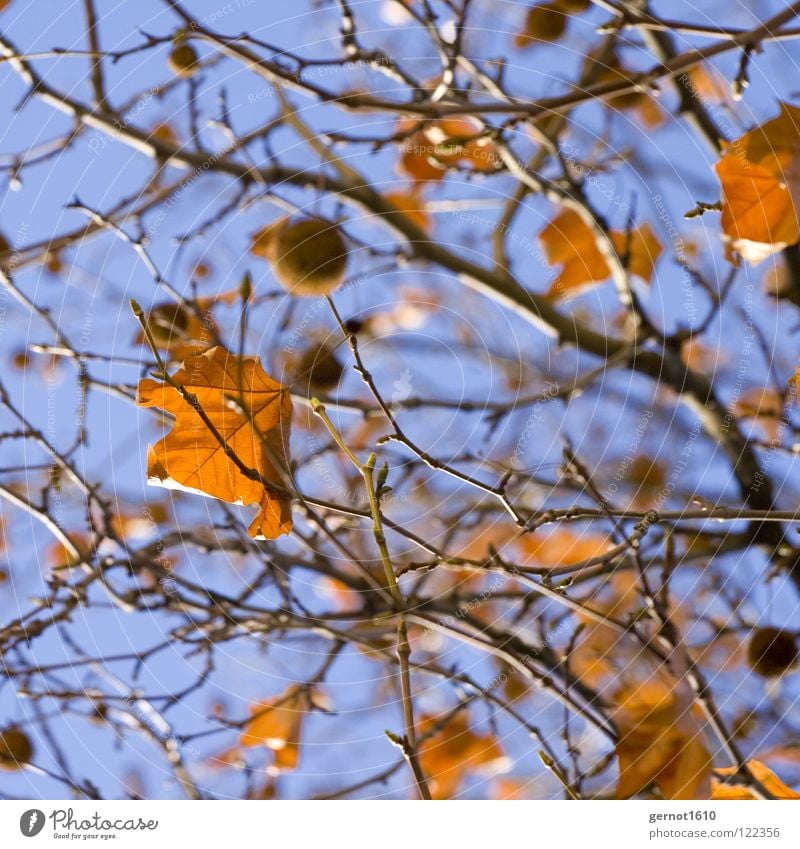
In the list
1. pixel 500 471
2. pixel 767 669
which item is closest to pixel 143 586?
pixel 500 471

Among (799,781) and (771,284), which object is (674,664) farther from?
(771,284)

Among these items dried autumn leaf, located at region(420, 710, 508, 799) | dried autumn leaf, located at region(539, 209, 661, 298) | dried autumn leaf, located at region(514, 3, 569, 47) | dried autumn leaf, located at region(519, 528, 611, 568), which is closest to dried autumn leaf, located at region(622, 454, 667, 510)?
dried autumn leaf, located at region(519, 528, 611, 568)

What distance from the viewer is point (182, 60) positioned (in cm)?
93

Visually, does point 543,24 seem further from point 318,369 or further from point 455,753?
point 455,753

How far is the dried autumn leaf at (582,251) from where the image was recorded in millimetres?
Answer: 1119

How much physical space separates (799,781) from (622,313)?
69 centimetres

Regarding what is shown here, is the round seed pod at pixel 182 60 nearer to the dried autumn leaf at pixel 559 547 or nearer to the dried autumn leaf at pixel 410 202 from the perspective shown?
the dried autumn leaf at pixel 410 202

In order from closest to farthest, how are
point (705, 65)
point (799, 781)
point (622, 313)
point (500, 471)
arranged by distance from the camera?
point (799, 781) → point (705, 65) → point (500, 471) → point (622, 313)

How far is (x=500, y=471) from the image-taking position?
1108 mm

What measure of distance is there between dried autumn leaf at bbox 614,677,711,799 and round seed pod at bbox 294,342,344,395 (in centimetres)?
54

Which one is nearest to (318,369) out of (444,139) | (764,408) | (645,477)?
(444,139)

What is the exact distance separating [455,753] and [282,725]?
249mm
